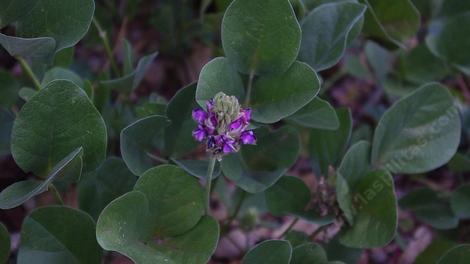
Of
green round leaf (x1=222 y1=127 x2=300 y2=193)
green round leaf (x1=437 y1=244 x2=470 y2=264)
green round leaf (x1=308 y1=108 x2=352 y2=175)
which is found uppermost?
green round leaf (x1=222 y1=127 x2=300 y2=193)

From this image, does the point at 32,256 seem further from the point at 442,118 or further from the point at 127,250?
the point at 442,118

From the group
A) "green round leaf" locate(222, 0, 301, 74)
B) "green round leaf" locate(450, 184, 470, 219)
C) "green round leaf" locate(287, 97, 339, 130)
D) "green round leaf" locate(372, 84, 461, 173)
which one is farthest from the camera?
"green round leaf" locate(450, 184, 470, 219)

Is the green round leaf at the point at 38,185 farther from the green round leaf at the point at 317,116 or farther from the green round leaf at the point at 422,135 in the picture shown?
the green round leaf at the point at 422,135

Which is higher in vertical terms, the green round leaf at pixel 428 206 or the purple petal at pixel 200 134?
the purple petal at pixel 200 134

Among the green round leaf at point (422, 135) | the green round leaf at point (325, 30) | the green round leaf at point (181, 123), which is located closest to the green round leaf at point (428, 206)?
the green round leaf at point (422, 135)

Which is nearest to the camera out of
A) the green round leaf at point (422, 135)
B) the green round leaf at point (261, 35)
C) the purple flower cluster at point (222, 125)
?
the purple flower cluster at point (222, 125)

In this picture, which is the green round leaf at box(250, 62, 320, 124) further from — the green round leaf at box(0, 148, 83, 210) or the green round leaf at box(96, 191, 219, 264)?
the green round leaf at box(0, 148, 83, 210)

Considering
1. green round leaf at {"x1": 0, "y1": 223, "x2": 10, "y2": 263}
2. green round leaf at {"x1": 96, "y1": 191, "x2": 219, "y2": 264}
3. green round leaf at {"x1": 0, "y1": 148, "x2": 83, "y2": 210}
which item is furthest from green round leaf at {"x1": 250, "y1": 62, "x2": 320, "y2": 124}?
green round leaf at {"x1": 0, "y1": 223, "x2": 10, "y2": 263}

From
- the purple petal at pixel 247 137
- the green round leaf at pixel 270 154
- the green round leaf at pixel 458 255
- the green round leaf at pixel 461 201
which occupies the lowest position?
the green round leaf at pixel 461 201
